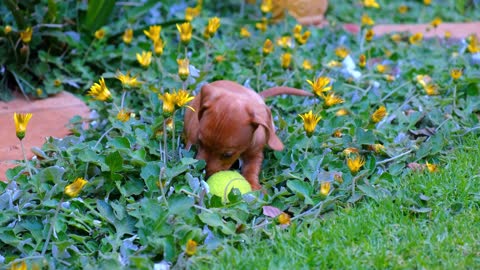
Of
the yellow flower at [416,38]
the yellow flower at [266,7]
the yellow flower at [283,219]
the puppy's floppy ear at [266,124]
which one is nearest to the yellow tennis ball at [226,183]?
the puppy's floppy ear at [266,124]

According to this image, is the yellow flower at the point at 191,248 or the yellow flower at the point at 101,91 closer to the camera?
the yellow flower at the point at 191,248

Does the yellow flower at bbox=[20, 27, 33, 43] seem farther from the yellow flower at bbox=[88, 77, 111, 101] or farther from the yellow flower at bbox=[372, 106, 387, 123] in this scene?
the yellow flower at bbox=[372, 106, 387, 123]

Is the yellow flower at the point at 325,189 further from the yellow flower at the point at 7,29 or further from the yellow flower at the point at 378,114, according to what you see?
the yellow flower at the point at 7,29

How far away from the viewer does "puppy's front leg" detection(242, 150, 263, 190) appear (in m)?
3.62

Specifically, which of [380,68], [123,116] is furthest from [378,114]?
[123,116]

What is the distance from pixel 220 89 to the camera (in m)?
3.64

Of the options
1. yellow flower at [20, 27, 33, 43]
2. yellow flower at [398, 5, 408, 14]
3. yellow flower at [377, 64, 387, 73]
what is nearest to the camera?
yellow flower at [20, 27, 33, 43]

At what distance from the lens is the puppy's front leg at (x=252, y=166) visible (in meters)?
3.62

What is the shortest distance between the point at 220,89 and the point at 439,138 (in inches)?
46.5

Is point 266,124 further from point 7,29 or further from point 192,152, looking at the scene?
point 7,29

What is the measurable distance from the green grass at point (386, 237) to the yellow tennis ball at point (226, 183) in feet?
1.18

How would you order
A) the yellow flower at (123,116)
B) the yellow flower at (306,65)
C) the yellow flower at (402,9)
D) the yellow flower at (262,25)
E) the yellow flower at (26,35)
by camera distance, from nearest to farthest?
1. the yellow flower at (123,116)
2. the yellow flower at (26,35)
3. the yellow flower at (306,65)
4. the yellow flower at (262,25)
5. the yellow flower at (402,9)

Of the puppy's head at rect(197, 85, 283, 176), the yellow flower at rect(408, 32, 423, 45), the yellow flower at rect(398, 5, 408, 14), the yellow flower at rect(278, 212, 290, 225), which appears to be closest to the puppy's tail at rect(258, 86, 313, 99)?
the puppy's head at rect(197, 85, 283, 176)

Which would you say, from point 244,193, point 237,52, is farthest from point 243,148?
point 237,52
